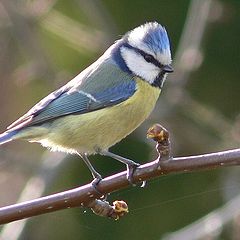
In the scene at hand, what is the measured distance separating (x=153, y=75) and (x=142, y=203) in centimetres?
171

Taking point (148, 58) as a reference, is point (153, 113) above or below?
below

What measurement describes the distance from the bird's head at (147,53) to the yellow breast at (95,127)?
17cm

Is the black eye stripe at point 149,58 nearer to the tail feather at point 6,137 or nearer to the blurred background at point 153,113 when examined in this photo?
the tail feather at point 6,137

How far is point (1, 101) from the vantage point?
17.3ft

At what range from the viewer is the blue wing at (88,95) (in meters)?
3.16

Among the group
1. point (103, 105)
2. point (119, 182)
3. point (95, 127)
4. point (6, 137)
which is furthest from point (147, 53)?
point (119, 182)

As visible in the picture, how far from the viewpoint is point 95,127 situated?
3.13 meters

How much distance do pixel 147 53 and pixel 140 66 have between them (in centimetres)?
9

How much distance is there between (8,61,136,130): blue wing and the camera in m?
3.16

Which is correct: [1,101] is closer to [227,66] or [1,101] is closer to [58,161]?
[58,161]

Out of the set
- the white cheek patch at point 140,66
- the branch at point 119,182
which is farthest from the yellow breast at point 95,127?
A: the branch at point 119,182

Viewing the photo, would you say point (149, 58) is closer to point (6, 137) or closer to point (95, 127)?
point (95, 127)

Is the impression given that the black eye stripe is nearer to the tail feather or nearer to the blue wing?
the blue wing

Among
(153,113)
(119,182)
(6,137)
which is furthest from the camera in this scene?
(153,113)
